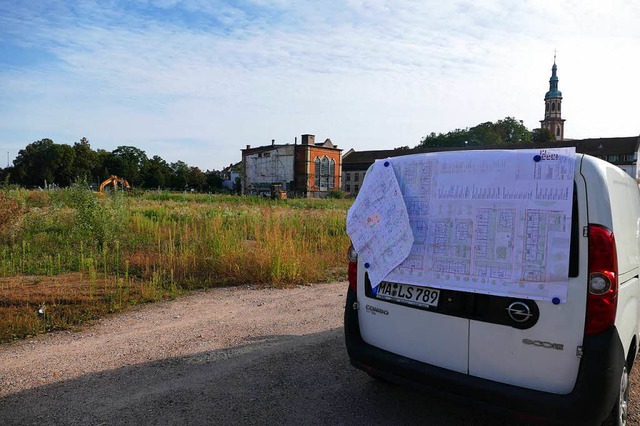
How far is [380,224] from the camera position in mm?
3492

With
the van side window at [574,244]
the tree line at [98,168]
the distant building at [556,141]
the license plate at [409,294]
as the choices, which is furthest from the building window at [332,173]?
the van side window at [574,244]

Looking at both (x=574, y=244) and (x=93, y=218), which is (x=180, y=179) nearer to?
(x=93, y=218)

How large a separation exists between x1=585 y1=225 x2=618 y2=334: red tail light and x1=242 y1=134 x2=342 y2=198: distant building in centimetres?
6649

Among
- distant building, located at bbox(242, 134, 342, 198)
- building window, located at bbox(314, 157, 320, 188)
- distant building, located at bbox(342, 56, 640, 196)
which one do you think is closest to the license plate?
distant building, located at bbox(342, 56, 640, 196)

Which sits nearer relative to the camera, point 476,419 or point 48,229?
point 476,419

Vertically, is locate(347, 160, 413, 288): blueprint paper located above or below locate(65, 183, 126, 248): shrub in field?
above

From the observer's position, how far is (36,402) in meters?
3.78

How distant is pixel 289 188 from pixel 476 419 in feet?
223

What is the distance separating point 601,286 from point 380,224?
1.48 meters

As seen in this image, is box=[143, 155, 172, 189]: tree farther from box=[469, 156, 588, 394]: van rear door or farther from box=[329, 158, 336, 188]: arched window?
box=[469, 156, 588, 394]: van rear door

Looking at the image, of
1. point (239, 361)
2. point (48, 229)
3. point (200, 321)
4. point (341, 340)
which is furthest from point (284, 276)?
point (48, 229)

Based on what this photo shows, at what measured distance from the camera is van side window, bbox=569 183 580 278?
8.75 ft

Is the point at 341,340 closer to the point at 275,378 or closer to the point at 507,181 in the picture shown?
the point at 275,378

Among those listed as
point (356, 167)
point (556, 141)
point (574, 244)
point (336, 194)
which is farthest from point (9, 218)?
point (356, 167)
